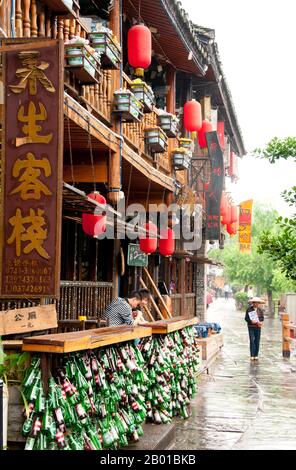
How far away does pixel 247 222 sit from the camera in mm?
36219

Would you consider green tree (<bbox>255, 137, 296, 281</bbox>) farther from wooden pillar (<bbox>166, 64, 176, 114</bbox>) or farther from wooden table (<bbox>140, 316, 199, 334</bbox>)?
wooden pillar (<bbox>166, 64, 176, 114</bbox>)

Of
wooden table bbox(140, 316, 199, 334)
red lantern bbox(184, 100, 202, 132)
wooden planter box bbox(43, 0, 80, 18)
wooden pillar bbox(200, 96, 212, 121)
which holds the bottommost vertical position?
wooden table bbox(140, 316, 199, 334)

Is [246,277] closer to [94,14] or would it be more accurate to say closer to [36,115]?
[94,14]

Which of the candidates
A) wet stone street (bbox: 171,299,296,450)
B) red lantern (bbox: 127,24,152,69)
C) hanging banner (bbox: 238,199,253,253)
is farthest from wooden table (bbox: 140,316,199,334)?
hanging banner (bbox: 238,199,253,253)

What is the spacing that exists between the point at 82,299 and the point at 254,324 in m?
8.54

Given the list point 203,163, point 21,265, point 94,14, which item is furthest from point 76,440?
point 203,163

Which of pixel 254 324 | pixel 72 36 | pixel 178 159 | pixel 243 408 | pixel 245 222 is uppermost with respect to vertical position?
pixel 72 36

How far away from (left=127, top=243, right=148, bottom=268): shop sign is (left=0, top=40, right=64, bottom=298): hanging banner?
8.44m

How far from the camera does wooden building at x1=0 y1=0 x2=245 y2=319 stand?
8914 mm

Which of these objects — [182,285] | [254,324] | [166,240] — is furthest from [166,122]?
[182,285]

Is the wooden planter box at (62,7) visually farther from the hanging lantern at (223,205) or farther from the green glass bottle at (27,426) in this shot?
the hanging lantern at (223,205)

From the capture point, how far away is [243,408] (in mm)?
12094

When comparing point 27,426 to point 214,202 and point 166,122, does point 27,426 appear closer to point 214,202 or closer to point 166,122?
point 166,122

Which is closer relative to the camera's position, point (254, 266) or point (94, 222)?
point (94, 222)
